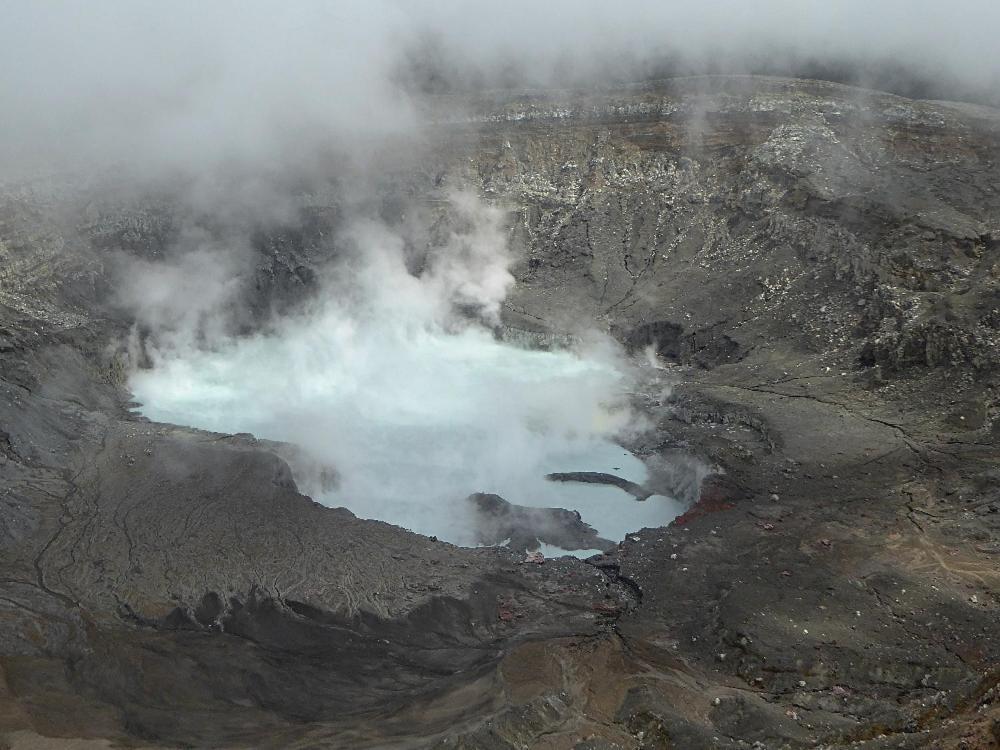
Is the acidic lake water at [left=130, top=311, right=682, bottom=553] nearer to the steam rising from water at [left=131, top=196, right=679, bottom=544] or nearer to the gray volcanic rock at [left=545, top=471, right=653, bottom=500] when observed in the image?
the steam rising from water at [left=131, top=196, right=679, bottom=544]

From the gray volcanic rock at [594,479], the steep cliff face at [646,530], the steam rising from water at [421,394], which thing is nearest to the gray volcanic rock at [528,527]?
the steam rising from water at [421,394]

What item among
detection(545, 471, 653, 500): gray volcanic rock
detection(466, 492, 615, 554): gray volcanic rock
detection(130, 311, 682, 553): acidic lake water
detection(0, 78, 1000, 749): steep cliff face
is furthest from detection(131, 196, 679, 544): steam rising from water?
detection(0, 78, 1000, 749): steep cliff face

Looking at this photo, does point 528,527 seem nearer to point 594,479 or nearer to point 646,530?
point 646,530

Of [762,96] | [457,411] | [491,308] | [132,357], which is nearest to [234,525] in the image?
[457,411]

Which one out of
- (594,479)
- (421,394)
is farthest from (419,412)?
(594,479)

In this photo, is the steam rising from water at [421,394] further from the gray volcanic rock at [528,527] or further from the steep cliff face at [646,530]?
the steep cliff face at [646,530]
